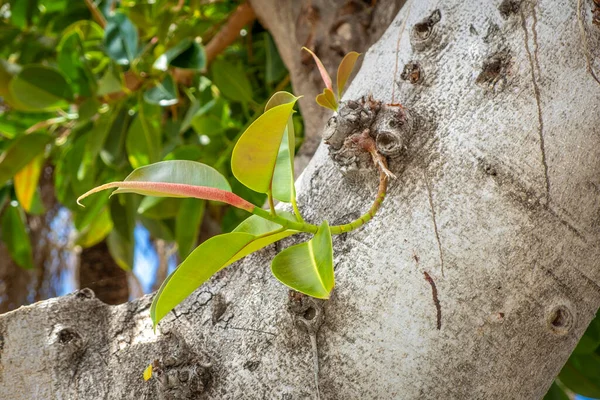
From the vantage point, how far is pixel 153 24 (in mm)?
1223

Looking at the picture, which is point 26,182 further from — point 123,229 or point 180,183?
point 180,183

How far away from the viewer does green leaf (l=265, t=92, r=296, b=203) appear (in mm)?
497

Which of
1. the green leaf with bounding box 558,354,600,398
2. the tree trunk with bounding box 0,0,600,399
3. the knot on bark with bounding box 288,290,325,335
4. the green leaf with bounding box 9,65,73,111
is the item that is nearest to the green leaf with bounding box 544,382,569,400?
the green leaf with bounding box 558,354,600,398

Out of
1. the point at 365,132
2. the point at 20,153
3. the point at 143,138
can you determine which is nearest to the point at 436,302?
the point at 365,132

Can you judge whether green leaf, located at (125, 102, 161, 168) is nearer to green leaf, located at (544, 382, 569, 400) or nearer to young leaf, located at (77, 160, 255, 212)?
young leaf, located at (77, 160, 255, 212)

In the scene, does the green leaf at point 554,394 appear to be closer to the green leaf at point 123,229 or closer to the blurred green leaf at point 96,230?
the green leaf at point 123,229

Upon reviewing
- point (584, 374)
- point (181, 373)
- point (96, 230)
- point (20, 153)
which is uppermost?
point (181, 373)

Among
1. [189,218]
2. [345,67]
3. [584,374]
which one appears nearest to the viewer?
[345,67]

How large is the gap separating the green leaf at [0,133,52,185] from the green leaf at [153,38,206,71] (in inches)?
11.4

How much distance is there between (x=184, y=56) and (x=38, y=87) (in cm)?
25

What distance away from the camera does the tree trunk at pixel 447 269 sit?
456 millimetres

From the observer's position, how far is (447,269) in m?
0.46

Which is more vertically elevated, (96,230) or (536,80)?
(536,80)

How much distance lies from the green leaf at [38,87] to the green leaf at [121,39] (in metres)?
0.10
